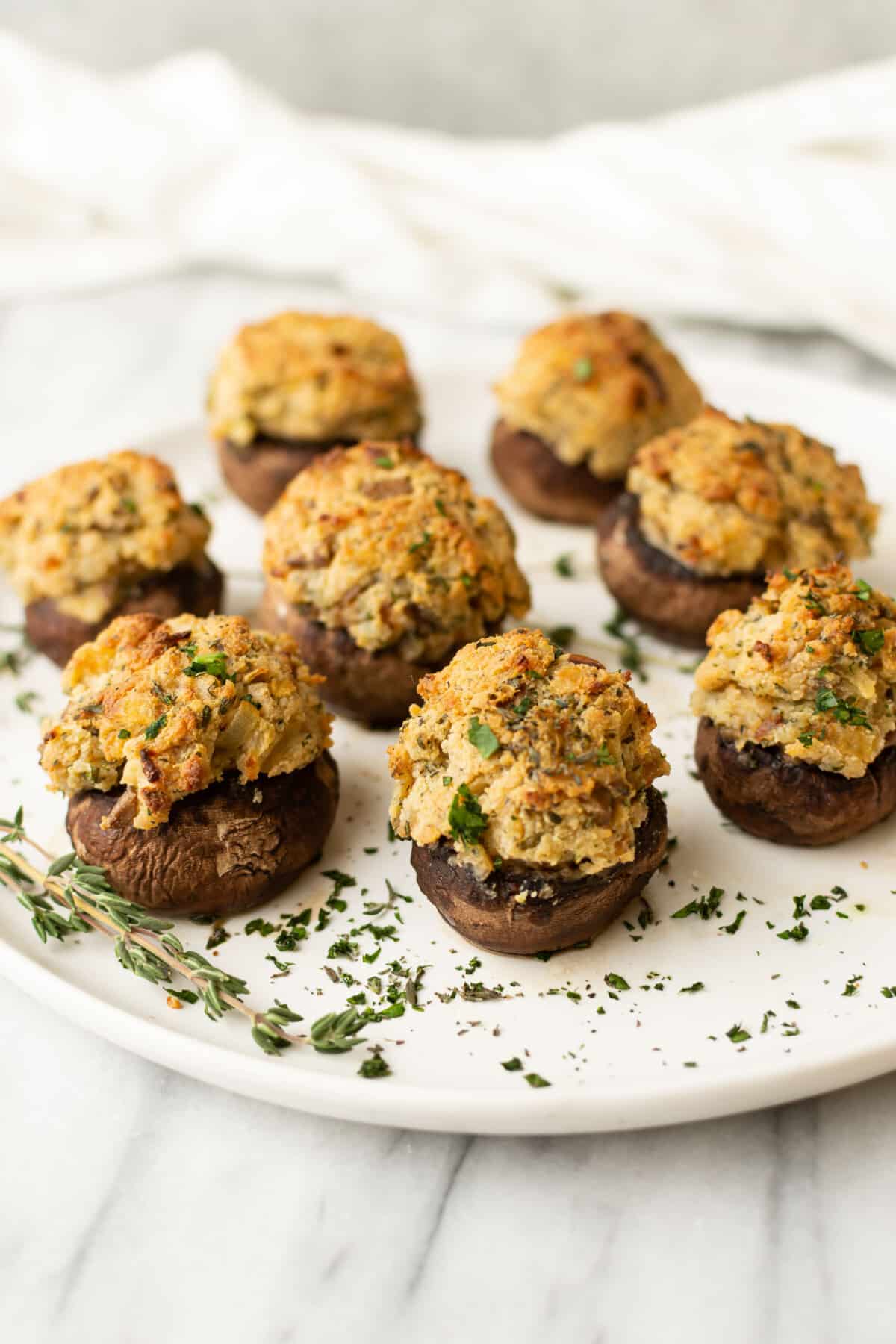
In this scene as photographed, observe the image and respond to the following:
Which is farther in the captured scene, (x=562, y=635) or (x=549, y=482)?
(x=549, y=482)

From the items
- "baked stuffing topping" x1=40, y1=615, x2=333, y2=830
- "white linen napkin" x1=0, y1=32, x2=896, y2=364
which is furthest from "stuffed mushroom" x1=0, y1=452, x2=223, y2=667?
"white linen napkin" x1=0, y1=32, x2=896, y2=364

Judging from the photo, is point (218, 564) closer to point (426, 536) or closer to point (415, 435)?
point (415, 435)

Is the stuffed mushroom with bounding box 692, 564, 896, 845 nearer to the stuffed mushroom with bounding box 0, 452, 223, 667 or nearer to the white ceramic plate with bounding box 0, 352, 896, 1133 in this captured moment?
the white ceramic plate with bounding box 0, 352, 896, 1133

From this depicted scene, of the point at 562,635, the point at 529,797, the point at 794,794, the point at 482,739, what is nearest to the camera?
the point at 529,797

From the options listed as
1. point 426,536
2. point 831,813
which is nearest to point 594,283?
point 426,536

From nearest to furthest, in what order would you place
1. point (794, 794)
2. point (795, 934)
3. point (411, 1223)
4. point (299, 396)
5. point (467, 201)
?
point (411, 1223)
point (795, 934)
point (794, 794)
point (299, 396)
point (467, 201)

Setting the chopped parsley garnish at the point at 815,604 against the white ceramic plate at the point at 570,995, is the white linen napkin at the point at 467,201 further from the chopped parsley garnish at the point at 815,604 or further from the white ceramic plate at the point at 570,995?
the white ceramic plate at the point at 570,995

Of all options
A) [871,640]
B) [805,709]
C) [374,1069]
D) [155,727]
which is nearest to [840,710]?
[805,709]

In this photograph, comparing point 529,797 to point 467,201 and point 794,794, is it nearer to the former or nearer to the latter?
point 794,794
